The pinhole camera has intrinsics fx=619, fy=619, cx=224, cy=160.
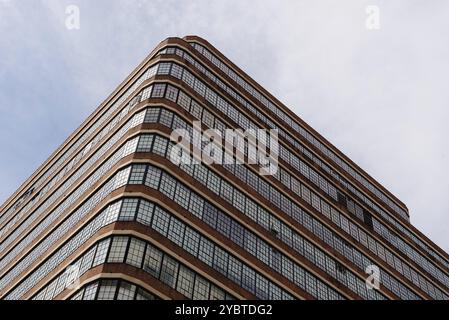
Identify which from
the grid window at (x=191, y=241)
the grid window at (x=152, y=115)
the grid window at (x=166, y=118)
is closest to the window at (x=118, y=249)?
the grid window at (x=191, y=241)

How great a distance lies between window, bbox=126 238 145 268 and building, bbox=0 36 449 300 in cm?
8

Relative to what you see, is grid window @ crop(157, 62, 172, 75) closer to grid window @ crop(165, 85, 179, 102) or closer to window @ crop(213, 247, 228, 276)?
grid window @ crop(165, 85, 179, 102)

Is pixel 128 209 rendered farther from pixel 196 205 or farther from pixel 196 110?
pixel 196 110

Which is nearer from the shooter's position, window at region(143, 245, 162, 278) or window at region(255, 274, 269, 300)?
window at region(143, 245, 162, 278)

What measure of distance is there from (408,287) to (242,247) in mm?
22711

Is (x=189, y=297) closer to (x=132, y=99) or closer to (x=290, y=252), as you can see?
(x=290, y=252)

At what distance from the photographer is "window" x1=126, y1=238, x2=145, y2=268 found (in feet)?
121

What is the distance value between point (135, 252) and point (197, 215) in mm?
6925

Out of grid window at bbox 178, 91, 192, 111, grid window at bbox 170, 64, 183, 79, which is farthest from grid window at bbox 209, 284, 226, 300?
grid window at bbox 170, 64, 183, 79

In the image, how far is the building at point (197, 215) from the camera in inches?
1544

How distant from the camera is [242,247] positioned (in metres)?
44.8

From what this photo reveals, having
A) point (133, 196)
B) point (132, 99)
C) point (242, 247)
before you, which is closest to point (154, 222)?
point (133, 196)

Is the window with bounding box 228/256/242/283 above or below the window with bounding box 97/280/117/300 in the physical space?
above

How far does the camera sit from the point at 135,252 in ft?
123
